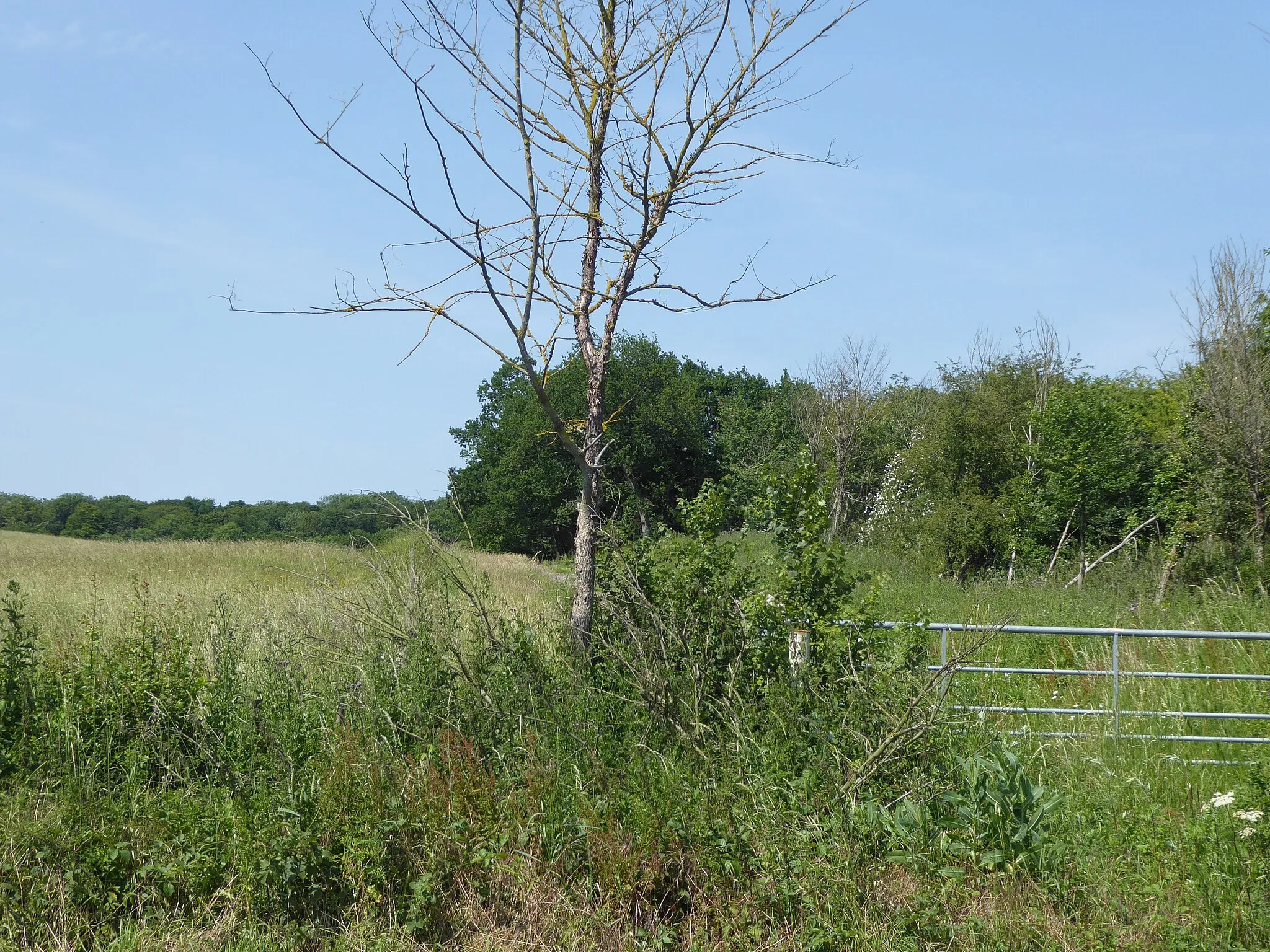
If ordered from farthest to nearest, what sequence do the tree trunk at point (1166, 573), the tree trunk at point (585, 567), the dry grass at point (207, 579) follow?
the tree trunk at point (1166, 573), the dry grass at point (207, 579), the tree trunk at point (585, 567)

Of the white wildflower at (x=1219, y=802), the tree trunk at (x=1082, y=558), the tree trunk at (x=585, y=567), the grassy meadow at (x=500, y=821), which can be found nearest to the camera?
the grassy meadow at (x=500, y=821)

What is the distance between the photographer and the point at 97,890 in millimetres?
4398

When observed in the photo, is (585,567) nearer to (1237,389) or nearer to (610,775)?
(610,775)

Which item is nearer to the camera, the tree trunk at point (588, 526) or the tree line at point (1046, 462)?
the tree trunk at point (588, 526)

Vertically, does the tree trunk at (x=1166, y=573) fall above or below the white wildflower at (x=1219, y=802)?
above

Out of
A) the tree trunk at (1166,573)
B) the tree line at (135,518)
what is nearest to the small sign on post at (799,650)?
the tree trunk at (1166,573)

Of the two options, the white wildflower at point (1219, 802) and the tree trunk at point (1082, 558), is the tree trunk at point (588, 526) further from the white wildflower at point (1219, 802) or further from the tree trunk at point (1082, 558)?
the tree trunk at point (1082, 558)

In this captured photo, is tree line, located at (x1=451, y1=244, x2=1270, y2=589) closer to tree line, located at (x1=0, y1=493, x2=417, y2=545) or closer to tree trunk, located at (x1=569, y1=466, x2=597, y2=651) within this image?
tree trunk, located at (x1=569, y1=466, x2=597, y2=651)

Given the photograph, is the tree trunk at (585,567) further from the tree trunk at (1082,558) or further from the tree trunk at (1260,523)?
the tree trunk at (1260,523)

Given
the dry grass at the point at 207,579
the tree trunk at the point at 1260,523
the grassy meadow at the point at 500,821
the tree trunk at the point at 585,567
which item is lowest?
the grassy meadow at the point at 500,821

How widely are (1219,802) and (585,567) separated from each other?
144 inches

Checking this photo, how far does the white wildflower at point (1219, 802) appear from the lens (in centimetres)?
492

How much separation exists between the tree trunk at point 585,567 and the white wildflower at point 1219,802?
350 cm

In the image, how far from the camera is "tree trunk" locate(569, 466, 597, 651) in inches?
237
